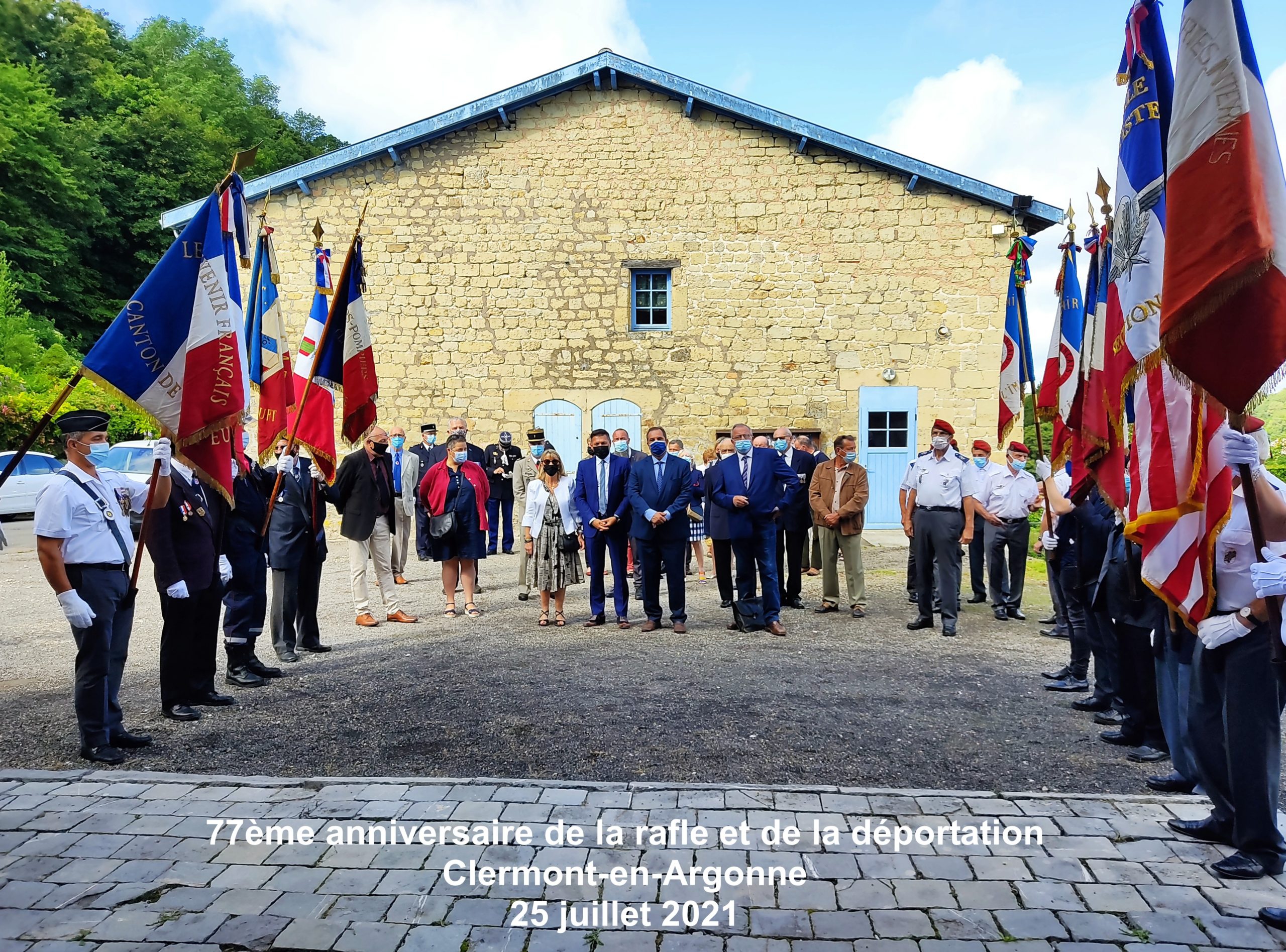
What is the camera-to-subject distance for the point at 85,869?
3553mm

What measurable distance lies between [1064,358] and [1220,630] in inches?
151

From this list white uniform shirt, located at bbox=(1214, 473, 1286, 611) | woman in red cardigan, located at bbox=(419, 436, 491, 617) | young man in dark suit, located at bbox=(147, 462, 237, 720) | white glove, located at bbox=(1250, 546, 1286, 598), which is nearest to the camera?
white glove, located at bbox=(1250, 546, 1286, 598)

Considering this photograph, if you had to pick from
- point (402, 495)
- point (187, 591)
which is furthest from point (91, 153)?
point (187, 591)

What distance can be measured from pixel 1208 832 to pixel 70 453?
6481 millimetres

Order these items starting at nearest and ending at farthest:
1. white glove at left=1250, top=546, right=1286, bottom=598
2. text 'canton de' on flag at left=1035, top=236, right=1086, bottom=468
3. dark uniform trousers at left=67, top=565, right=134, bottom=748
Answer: white glove at left=1250, top=546, right=1286, bottom=598, dark uniform trousers at left=67, top=565, right=134, bottom=748, text 'canton de' on flag at left=1035, top=236, right=1086, bottom=468

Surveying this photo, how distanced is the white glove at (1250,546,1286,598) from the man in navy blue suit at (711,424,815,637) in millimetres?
5625

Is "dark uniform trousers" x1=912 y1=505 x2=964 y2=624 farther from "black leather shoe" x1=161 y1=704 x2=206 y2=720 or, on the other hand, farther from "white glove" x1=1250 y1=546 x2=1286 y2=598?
"black leather shoe" x1=161 y1=704 x2=206 y2=720

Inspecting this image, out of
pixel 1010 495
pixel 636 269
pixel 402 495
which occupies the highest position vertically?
pixel 636 269

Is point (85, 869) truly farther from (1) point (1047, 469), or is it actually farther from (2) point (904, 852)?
(1) point (1047, 469)

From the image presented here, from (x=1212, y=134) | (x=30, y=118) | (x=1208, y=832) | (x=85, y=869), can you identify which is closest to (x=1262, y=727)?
(x=1208, y=832)

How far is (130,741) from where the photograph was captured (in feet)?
17.3

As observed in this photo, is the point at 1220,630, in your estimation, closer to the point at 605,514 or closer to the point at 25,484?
the point at 605,514

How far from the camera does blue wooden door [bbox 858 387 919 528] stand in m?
17.1

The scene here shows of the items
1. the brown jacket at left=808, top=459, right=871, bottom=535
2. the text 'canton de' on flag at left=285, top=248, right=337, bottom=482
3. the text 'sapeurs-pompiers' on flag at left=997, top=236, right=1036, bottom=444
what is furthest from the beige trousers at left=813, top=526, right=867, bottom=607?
the text 'canton de' on flag at left=285, top=248, right=337, bottom=482
